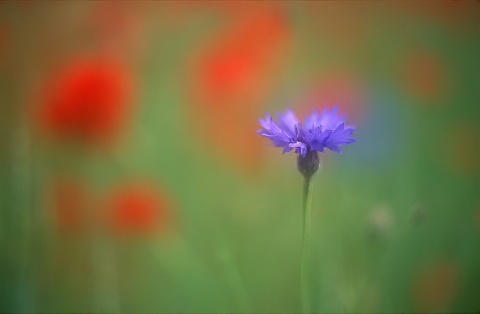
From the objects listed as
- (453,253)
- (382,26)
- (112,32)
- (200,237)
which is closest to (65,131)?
(112,32)

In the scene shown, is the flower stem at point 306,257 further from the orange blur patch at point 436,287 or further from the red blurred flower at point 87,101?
the red blurred flower at point 87,101

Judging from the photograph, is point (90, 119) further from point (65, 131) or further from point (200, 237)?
point (200, 237)

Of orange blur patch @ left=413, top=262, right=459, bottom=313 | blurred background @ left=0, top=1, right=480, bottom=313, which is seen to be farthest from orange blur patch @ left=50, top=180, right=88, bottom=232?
orange blur patch @ left=413, top=262, right=459, bottom=313

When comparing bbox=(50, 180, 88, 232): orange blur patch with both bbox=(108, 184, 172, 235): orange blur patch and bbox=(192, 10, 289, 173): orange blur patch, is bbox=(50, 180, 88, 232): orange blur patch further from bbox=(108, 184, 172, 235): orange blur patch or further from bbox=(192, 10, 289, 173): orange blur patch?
bbox=(192, 10, 289, 173): orange blur patch

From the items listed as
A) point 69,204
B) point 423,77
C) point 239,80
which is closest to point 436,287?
point 423,77

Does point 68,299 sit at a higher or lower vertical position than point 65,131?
lower

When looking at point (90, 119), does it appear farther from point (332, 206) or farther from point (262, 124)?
point (332, 206)

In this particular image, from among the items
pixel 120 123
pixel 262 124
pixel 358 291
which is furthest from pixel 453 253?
pixel 120 123

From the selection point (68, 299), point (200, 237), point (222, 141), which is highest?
point (222, 141)
